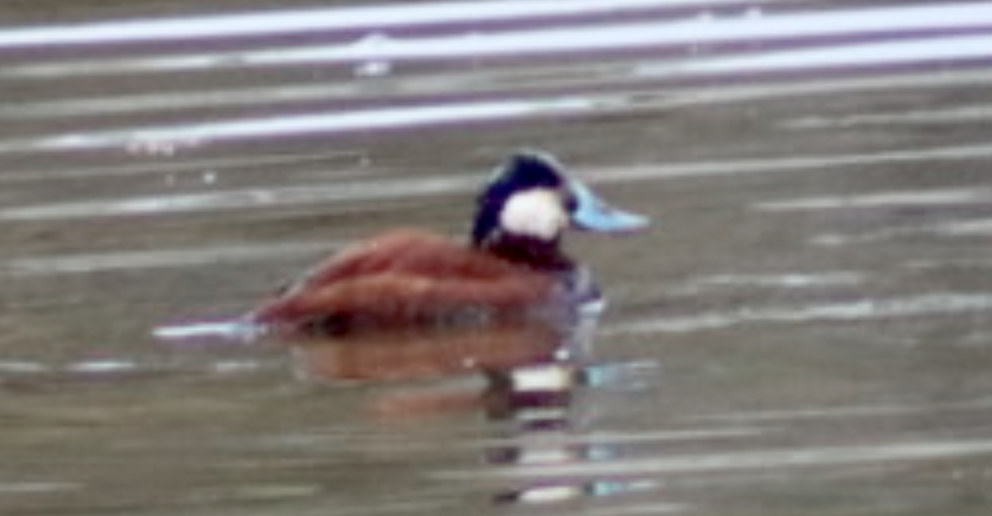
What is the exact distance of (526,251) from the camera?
594 inches

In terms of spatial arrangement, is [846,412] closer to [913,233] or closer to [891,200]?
[913,233]

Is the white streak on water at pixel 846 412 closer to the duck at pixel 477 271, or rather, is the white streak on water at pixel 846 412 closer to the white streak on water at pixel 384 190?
the duck at pixel 477 271

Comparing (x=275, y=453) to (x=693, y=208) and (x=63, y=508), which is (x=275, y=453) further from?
(x=693, y=208)

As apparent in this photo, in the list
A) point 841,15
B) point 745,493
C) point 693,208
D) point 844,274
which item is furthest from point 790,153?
point 745,493

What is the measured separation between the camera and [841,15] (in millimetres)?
20578

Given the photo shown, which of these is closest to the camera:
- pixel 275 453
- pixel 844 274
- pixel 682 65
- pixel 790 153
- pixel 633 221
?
pixel 275 453

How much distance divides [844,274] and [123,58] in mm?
6983

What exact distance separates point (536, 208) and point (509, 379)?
1928 mm

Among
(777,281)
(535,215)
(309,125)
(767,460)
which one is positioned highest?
(309,125)

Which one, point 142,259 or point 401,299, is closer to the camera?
point 401,299

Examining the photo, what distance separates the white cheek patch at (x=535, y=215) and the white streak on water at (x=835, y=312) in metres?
1.32

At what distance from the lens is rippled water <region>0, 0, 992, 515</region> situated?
1157cm

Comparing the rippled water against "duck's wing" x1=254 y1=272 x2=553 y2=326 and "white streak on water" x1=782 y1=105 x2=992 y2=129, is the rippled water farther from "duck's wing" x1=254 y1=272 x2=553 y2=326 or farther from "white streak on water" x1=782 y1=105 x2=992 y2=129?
"duck's wing" x1=254 y1=272 x2=553 y2=326

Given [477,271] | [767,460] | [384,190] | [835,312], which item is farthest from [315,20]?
[767,460]
